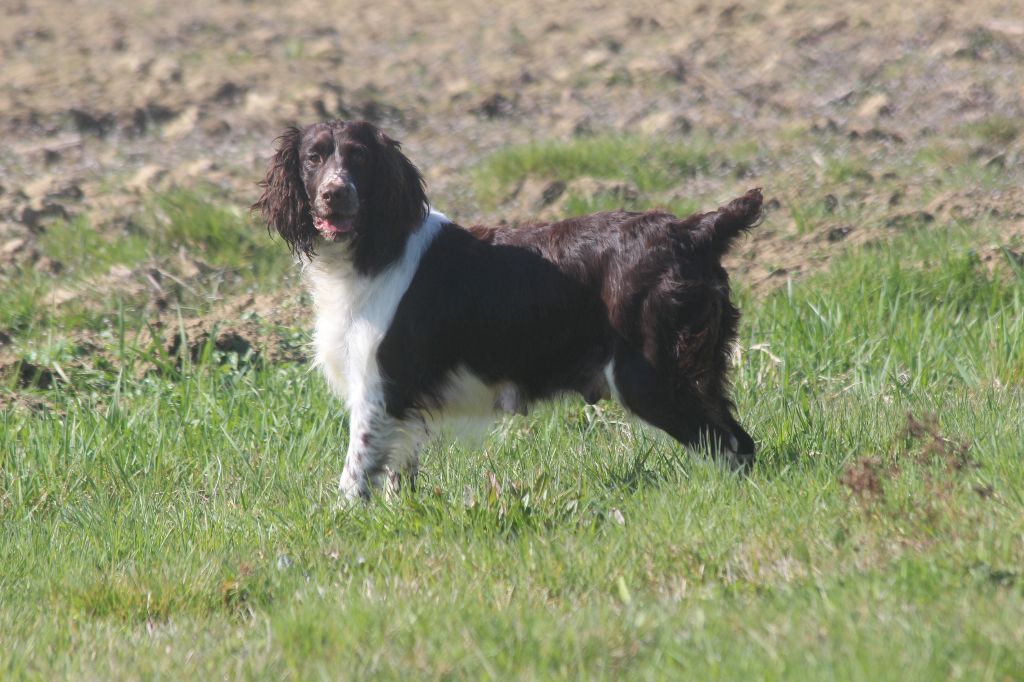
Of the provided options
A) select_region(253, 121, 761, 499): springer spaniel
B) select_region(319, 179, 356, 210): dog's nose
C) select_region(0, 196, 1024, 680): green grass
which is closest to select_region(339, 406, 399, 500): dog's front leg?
select_region(253, 121, 761, 499): springer spaniel

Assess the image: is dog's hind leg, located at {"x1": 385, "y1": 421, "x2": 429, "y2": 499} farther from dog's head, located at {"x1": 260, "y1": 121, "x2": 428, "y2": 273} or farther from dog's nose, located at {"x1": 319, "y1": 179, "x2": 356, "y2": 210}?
dog's nose, located at {"x1": 319, "y1": 179, "x2": 356, "y2": 210}

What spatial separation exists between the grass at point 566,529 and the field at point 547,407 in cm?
2

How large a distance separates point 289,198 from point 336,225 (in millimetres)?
261

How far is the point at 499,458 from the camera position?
17.6 ft

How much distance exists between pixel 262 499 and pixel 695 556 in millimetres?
1767

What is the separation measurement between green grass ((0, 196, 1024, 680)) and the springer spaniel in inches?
9.8

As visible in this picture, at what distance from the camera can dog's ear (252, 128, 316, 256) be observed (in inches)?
206

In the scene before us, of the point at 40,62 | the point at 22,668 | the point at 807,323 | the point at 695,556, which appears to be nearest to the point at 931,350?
the point at 807,323

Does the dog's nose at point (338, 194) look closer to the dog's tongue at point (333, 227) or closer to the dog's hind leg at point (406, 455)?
the dog's tongue at point (333, 227)

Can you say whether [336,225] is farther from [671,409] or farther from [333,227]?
[671,409]

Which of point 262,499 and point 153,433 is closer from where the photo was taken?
point 262,499

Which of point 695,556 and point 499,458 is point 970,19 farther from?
point 695,556

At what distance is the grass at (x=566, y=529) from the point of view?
3.38 metres

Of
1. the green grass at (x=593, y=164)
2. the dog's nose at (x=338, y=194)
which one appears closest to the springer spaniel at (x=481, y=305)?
the dog's nose at (x=338, y=194)
